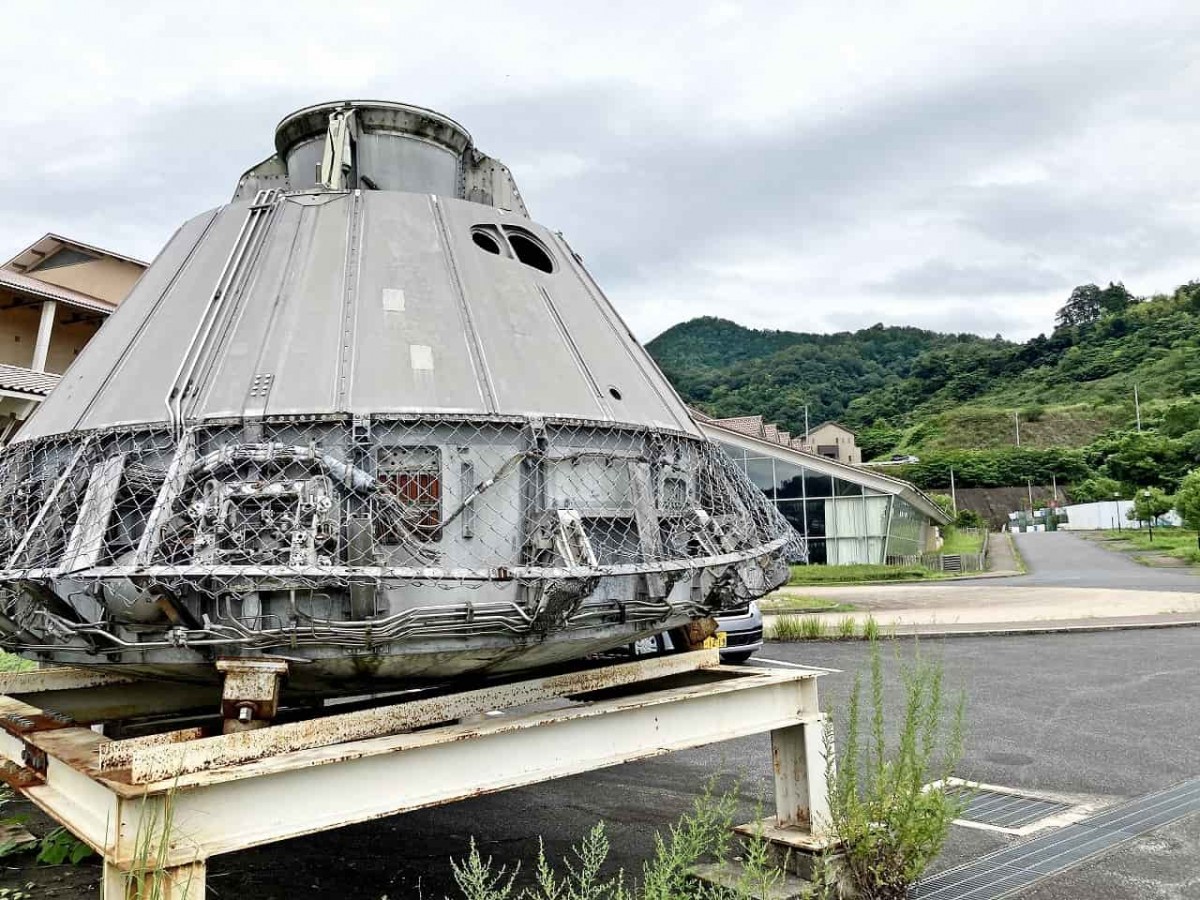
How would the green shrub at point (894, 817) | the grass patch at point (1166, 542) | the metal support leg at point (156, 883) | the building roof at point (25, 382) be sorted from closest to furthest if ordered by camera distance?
the metal support leg at point (156, 883) → the green shrub at point (894, 817) → the building roof at point (25, 382) → the grass patch at point (1166, 542)

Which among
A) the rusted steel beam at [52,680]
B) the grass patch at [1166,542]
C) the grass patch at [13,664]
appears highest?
the rusted steel beam at [52,680]

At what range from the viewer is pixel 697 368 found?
13150 centimetres

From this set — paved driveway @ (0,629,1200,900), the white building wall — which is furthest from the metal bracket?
the white building wall

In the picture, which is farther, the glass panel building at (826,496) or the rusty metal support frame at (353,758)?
the glass panel building at (826,496)

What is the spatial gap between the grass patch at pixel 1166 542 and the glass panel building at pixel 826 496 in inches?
528

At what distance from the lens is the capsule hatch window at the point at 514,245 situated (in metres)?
4.73

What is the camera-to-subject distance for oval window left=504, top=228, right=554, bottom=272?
196 inches

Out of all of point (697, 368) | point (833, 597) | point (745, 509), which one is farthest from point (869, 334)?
point (745, 509)

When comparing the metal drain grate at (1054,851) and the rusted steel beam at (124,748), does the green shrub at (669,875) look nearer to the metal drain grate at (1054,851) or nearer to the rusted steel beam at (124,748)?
the metal drain grate at (1054,851)

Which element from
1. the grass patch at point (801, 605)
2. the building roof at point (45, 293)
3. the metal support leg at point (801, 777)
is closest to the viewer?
the metal support leg at point (801, 777)

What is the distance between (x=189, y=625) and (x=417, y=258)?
2027 mm

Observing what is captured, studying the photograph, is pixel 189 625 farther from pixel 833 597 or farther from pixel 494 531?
pixel 833 597

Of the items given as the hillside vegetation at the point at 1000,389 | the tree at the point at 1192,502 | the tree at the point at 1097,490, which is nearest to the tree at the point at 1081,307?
the hillside vegetation at the point at 1000,389

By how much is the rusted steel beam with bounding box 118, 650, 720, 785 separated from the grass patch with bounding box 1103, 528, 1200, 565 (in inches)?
1326
